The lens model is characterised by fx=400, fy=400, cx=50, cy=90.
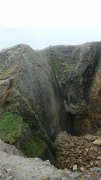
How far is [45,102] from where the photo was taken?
2562 centimetres

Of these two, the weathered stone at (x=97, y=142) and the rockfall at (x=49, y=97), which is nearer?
the rockfall at (x=49, y=97)

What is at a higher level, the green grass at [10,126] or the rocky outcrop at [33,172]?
the rocky outcrop at [33,172]

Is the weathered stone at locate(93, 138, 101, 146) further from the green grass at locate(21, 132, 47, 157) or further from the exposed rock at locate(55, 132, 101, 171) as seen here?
the green grass at locate(21, 132, 47, 157)

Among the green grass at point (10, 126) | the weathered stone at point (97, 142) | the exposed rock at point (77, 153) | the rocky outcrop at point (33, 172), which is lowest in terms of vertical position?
the exposed rock at point (77, 153)

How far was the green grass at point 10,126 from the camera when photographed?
1961 cm

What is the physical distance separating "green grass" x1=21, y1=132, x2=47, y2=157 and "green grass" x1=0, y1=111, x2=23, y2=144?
33.9 inches

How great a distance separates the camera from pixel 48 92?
26578 mm

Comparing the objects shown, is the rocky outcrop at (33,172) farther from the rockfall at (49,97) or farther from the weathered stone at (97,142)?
the weathered stone at (97,142)

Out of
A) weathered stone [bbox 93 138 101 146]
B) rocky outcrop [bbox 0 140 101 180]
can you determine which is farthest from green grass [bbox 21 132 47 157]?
rocky outcrop [bbox 0 140 101 180]

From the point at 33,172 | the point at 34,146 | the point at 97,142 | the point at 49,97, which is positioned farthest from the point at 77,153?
the point at 33,172

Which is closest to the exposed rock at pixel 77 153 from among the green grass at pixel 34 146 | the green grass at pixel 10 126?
the green grass at pixel 34 146

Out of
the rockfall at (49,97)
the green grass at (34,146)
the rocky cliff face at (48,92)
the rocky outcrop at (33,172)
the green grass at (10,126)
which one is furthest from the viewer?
the rocky cliff face at (48,92)

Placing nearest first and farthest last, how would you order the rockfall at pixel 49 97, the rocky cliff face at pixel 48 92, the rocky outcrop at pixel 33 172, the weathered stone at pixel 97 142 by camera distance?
the rocky outcrop at pixel 33 172 → the rockfall at pixel 49 97 → the rocky cliff face at pixel 48 92 → the weathered stone at pixel 97 142

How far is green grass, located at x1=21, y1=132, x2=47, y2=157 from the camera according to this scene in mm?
20206
